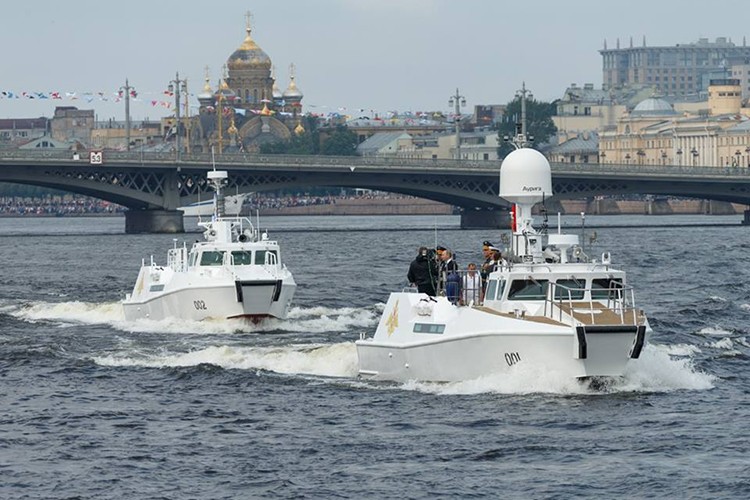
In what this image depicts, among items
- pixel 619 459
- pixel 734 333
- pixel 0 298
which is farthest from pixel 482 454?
pixel 0 298

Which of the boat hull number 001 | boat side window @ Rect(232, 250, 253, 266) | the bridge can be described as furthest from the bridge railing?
the boat hull number 001

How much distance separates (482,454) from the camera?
3325 centimetres

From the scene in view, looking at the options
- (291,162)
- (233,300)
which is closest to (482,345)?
(233,300)

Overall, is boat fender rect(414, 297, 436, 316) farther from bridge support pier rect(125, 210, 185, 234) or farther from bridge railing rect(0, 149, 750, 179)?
bridge support pier rect(125, 210, 185, 234)

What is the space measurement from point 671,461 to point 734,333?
22.6 m

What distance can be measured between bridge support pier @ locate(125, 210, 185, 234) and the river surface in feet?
334

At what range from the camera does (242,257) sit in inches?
2256

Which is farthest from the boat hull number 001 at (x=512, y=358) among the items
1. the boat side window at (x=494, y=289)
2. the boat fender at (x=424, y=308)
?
the boat fender at (x=424, y=308)

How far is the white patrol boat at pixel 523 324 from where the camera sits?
36.9 meters

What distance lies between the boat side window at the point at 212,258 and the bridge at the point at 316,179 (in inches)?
3736

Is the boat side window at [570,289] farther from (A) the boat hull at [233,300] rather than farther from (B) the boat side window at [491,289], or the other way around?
(A) the boat hull at [233,300]

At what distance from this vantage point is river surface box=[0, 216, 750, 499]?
31359 millimetres

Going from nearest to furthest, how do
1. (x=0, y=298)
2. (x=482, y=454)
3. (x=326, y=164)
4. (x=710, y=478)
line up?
1. (x=710, y=478)
2. (x=482, y=454)
3. (x=0, y=298)
4. (x=326, y=164)

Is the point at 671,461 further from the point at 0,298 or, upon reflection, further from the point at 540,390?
the point at 0,298
